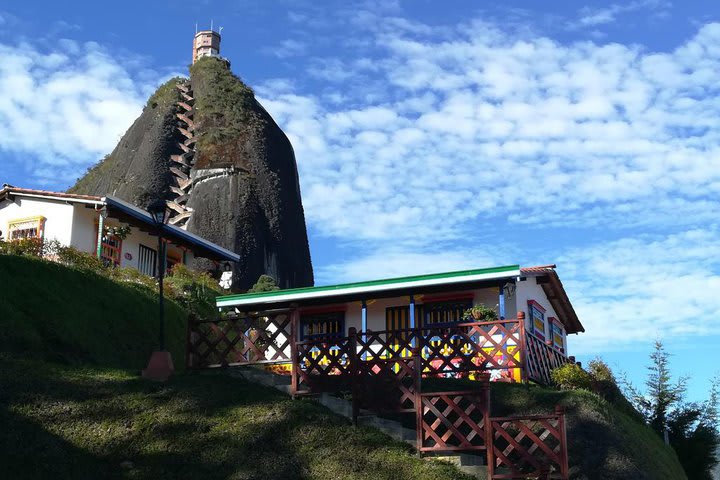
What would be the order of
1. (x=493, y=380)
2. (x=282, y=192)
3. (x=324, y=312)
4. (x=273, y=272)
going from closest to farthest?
(x=493, y=380) → (x=324, y=312) → (x=273, y=272) → (x=282, y=192)

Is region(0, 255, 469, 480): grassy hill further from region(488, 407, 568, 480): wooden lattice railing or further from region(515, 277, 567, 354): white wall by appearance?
region(515, 277, 567, 354): white wall

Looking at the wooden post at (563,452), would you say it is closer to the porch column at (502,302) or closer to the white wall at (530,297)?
the porch column at (502,302)

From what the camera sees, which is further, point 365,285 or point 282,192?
point 282,192

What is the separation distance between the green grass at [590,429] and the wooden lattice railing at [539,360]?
2.03 ft

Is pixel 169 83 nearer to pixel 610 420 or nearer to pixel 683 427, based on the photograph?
pixel 683 427

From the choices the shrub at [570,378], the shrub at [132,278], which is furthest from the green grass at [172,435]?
the shrub at [132,278]

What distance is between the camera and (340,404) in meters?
16.5

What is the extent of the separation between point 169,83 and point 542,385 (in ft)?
166

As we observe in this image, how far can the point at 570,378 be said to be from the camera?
21.3 meters

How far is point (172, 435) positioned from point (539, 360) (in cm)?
984

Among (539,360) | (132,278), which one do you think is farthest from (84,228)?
(539,360)

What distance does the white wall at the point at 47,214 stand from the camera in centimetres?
3000

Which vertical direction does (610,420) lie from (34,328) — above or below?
below

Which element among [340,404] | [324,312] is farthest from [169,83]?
[340,404]
